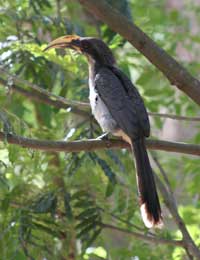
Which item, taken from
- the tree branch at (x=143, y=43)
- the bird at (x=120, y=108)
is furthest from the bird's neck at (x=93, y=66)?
the tree branch at (x=143, y=43)

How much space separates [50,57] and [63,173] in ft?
3.18

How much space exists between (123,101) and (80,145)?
81 centimetres

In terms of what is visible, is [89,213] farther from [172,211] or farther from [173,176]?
[173,176]

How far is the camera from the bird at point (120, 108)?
4.30 meters

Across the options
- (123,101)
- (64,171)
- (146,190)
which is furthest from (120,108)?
(64,171)

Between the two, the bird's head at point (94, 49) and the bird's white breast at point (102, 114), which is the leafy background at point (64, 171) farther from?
the bird's white breast at point (102, 114)

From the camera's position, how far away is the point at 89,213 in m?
5.20

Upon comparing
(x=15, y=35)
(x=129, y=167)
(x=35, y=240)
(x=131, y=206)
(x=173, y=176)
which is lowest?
(x=35, y=240)

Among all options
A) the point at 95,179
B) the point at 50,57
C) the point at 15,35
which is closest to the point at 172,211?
the point at 95,179

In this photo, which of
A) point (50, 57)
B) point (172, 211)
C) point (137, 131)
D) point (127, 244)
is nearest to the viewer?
point (137, 131)

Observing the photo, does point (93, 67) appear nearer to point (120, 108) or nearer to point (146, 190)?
point (120, 108)

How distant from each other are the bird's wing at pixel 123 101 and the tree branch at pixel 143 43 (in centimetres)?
45

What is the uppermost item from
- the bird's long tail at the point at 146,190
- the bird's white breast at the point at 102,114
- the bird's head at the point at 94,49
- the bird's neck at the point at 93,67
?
the bird's head at the point at 94,49

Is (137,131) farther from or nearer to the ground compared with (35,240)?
farther from the ground
